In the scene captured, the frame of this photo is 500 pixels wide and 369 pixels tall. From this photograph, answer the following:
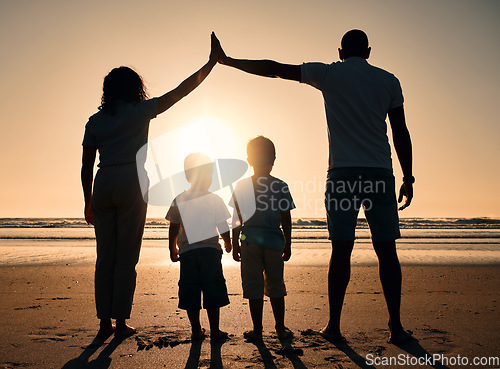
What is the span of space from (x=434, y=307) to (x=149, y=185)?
3087 millimetres

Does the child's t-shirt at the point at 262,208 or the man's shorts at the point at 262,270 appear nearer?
the man's shorts at the point at 262,270

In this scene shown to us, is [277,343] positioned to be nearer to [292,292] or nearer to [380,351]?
[380,351]

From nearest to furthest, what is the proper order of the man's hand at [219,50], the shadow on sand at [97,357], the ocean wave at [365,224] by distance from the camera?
the shadow on sand at [97,357], the man's hand at [219,50], the ocean wave at [365,224]

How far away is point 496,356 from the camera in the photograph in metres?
2.55

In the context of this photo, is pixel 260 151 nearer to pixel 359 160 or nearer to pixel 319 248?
pixel 359 160

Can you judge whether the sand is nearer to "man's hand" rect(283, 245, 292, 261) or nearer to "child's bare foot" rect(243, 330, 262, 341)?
"child's bare foot" rect(243, 330, 262, 341)

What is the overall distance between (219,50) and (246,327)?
8.13ft

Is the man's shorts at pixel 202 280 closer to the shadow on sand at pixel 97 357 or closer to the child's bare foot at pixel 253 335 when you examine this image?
the child's bare foot at pixel 253 335

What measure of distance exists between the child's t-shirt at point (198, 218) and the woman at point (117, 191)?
32 cm

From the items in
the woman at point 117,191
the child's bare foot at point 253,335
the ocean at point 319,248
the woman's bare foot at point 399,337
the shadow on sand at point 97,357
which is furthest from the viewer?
the ocean at point 319,248

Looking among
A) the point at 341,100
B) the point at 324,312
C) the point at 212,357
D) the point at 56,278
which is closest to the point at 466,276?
the point at 324,312

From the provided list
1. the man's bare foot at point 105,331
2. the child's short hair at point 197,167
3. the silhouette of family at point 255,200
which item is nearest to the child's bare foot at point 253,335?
the silhouette of family at point 255,200

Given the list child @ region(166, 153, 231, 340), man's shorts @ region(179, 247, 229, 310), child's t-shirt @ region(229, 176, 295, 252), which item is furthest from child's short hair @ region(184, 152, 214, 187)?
man's shorts @ region(179, 247, 229, 310)

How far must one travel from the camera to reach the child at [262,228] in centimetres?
323
